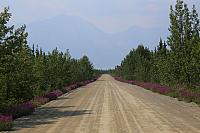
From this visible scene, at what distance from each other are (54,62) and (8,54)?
2773 cm

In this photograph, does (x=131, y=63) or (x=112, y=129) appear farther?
(x=131, y=63)

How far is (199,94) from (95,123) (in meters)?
17.4

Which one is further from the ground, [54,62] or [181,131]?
[54,62]

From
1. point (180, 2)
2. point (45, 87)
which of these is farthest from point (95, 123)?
point (45, 87)

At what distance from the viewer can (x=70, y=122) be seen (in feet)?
61.8

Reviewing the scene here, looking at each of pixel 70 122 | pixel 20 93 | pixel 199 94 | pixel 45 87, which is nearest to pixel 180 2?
pixel 199 94

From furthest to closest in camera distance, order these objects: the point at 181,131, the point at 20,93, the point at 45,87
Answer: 1. the point at 45,87
2. the point at 20,93
3. the point at 181,131

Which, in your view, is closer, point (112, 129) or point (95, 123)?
point (112, 129)

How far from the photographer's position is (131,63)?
107125mm

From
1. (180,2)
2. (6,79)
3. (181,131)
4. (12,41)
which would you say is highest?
(180,2)

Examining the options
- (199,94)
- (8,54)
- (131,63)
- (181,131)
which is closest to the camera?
(181,131)

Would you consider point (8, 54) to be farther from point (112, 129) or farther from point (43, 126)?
point (112, 129)

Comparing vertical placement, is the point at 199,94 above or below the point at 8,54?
below

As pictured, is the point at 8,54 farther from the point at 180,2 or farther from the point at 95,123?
the point at 180,2
